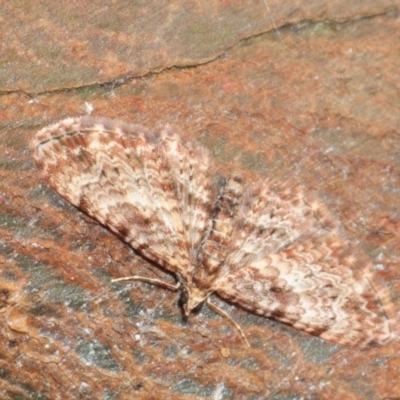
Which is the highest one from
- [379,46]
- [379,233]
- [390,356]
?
[379,46]

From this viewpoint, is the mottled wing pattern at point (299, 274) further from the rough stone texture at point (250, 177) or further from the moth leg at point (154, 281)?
the moth leg at point (154, 281)

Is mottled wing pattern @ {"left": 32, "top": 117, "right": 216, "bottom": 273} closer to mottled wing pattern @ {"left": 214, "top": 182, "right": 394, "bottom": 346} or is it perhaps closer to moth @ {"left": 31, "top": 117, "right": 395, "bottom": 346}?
moth @ {"left": 31, "top": 117, "right": 395, "bottom": 346}

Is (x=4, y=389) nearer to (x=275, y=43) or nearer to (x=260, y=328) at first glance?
(x=260, y=328)

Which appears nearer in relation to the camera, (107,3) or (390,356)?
(390,356)

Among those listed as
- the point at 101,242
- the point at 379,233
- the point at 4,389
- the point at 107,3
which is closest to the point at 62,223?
the point at 101,242

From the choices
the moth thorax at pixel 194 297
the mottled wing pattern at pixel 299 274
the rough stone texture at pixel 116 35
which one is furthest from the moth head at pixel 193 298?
the rough stone texture at pixel 116 35

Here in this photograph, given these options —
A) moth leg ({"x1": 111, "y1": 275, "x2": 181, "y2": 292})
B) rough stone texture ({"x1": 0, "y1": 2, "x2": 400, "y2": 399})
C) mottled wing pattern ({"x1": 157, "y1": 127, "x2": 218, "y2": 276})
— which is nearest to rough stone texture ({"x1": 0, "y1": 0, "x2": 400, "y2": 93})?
rough stone texture ({"x1": 0, "y1": 2, "x2": 400, "y2": 399})

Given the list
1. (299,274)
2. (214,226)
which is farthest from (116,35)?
(299,274)
